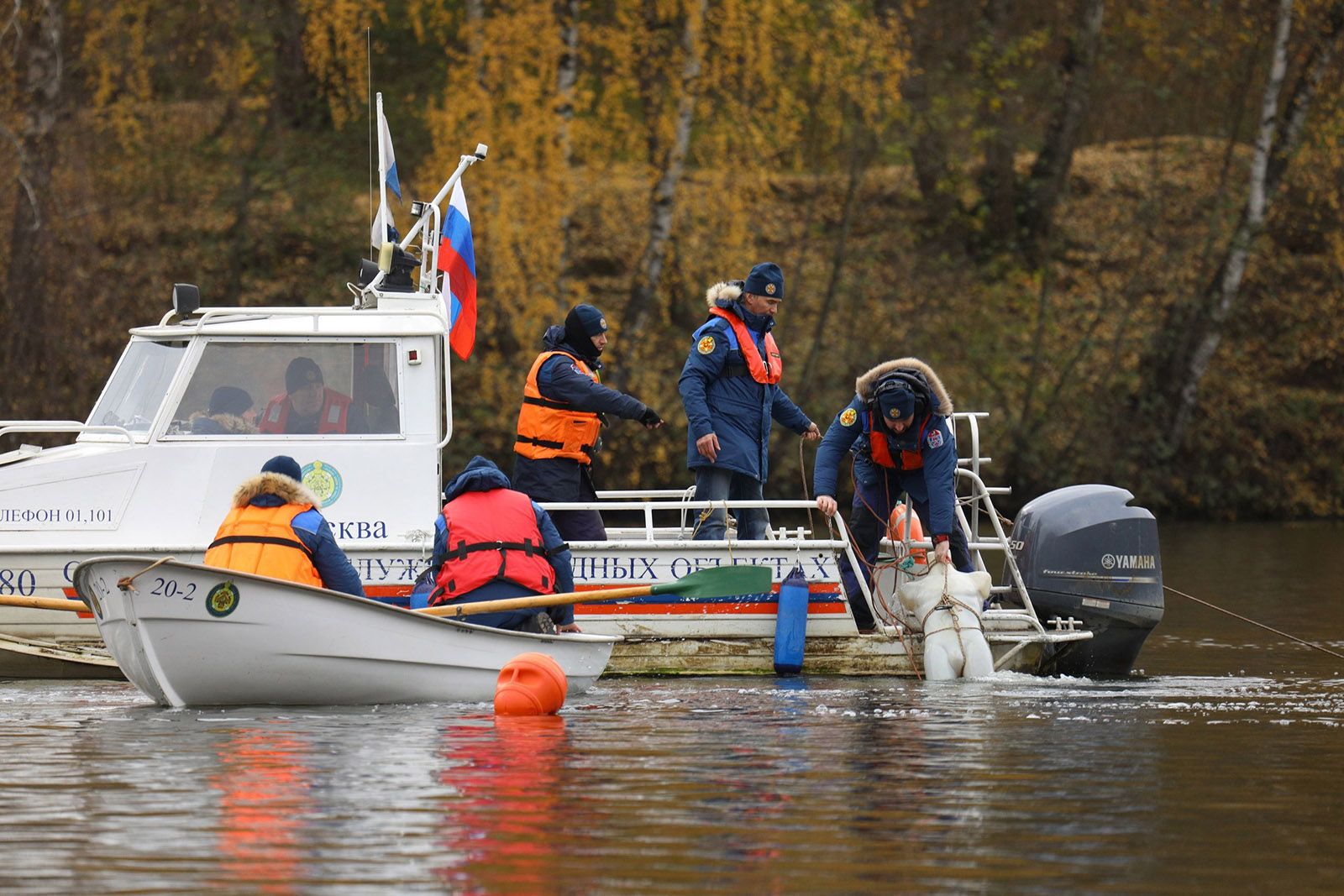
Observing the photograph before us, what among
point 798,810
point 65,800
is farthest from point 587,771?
point 65,800

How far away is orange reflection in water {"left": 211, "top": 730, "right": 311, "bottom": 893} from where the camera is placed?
5875 mm

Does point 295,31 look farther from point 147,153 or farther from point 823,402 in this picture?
point 823,402

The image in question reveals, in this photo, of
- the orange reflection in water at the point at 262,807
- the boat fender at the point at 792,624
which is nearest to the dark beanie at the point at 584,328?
the boat fender at the point at 792,624

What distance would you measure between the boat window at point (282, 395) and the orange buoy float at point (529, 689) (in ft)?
7.13

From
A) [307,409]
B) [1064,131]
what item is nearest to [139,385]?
[307,409]

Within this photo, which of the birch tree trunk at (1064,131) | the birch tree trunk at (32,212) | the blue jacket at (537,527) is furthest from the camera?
the birch tree trunk at (1064,131)

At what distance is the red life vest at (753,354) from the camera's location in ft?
36.3

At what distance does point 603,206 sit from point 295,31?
5.03 metres

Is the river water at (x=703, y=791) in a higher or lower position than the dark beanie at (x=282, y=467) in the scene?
lower

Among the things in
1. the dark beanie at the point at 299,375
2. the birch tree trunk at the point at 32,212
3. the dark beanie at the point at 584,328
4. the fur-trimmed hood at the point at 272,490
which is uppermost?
the birch tree trunk at the point at 32,212

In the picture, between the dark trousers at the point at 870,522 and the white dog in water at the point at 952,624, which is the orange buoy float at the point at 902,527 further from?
the white dog in water at the point at 952,624

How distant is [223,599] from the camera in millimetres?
9047

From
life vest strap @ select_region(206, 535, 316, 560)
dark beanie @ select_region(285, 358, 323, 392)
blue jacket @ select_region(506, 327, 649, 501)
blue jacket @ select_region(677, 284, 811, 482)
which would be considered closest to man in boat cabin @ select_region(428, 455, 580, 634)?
life vest strap @ select_region(206, 535, 316, 560)

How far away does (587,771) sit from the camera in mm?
7613
